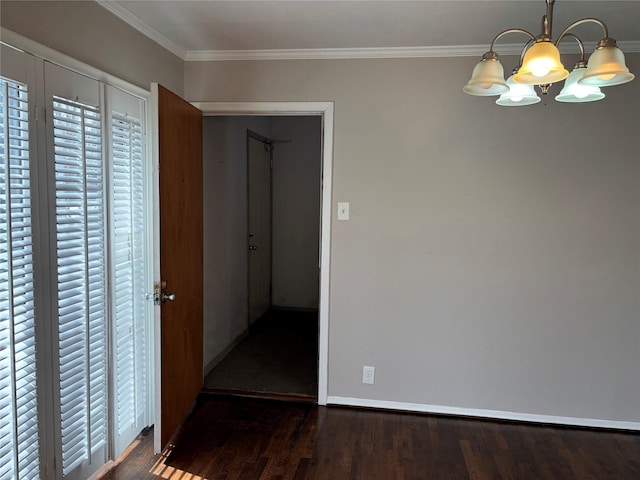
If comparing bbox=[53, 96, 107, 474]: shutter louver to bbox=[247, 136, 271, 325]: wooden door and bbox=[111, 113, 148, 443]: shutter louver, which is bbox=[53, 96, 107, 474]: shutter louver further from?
bbox=[247, 136, 271, 325]: wooden door

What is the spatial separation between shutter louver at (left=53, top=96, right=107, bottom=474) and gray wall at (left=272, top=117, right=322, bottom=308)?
128 inches

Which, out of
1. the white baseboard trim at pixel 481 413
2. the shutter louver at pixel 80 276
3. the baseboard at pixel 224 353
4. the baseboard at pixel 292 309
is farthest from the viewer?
the baseboard at pixel 292 309

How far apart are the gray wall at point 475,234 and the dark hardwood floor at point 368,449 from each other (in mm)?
216

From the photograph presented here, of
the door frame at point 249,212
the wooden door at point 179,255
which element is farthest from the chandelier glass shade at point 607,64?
the door frame at point 249,212

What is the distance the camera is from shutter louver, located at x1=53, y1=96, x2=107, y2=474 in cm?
185

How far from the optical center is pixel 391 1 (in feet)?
6.63

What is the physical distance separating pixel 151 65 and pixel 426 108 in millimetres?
1657

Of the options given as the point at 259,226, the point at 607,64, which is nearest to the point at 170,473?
the point at 607,64

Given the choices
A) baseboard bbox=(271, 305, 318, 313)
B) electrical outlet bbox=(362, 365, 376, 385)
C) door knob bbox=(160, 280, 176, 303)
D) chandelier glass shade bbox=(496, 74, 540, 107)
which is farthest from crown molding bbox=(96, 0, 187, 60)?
baseboard bbox=(271, 305, 318, 313)

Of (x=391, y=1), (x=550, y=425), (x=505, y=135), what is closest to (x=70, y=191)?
(x=391, y=1)

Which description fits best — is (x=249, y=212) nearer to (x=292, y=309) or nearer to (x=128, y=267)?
(x=292, y=309)

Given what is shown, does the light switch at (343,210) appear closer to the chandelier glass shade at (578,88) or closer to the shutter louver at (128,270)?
the shutter louver at (128,270)

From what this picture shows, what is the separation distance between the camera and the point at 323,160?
2.83m

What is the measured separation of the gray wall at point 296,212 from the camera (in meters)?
5.19
